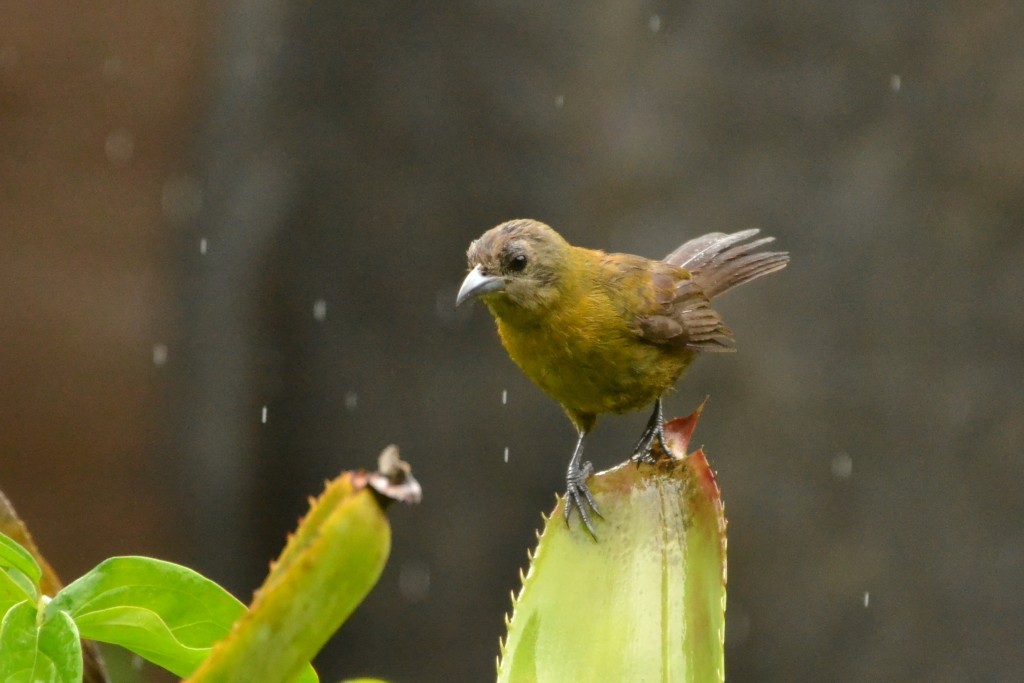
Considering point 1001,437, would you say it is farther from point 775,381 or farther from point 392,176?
point 392,176

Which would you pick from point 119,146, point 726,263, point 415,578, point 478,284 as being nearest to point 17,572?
point 478,284

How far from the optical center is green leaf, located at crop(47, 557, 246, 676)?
98 centimetres

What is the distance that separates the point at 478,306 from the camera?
5.85 metres

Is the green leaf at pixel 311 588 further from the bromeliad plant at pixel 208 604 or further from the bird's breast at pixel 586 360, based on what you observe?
the bird's breast at pixel 586 360

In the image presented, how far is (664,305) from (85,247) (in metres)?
4.24

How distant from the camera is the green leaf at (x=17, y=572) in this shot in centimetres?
Answer: 97

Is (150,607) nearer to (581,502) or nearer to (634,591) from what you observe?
(634,591)

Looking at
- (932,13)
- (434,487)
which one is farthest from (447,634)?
(932,13)

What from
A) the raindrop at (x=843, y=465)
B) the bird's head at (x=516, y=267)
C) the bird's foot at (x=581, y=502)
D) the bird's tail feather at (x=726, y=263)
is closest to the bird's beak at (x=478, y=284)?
the bird's head at (x=516, y=267)

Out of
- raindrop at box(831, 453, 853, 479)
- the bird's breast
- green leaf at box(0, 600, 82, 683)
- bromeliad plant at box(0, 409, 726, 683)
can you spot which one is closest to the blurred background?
raindrop at box(831, 453, 853, 479)

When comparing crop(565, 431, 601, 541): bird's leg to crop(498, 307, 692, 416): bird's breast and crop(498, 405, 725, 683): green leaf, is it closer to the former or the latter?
crop(498, 405, 725, 683): green leaf

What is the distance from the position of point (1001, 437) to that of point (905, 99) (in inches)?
57.1

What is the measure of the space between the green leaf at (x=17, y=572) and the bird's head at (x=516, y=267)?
1.48 meters

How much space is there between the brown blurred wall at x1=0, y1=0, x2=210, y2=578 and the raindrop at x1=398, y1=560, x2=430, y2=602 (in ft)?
4.38
